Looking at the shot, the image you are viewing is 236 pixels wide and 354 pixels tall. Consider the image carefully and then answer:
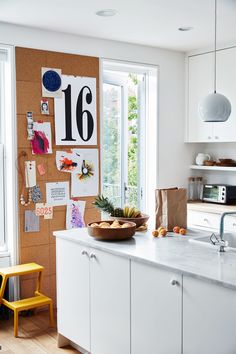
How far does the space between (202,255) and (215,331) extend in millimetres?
499

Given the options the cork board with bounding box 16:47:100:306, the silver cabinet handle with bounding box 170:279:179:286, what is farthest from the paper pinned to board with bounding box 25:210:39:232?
the silver cabinet handle with bounding box 170:279:179:286

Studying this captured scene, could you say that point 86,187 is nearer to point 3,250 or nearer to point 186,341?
point 3,250

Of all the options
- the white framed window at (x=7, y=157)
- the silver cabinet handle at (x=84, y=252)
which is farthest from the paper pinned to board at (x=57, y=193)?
the silver cabinet handle at (x=84, y=252)

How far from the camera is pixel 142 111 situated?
5320 millimetres

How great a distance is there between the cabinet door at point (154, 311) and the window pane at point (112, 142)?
236 centimetres

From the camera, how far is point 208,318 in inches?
92.4

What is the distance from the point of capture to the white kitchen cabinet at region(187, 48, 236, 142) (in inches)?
193

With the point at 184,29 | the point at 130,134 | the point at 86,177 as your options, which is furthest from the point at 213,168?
the point at 184,29

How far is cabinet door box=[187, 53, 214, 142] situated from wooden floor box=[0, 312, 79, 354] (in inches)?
97.6

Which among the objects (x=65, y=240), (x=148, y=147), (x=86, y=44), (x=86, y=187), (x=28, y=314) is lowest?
(x=28, y=314)

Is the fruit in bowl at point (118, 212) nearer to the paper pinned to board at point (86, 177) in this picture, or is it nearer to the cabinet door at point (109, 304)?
the cabinet door at point (109, 304)

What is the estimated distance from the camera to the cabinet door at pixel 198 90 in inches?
202

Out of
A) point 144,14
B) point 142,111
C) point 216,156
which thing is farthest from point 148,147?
point 144,14

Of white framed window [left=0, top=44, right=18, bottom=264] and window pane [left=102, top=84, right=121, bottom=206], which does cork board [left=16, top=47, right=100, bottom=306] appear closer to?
white framed window [left=0, top=44, right=18, bottom=264]
